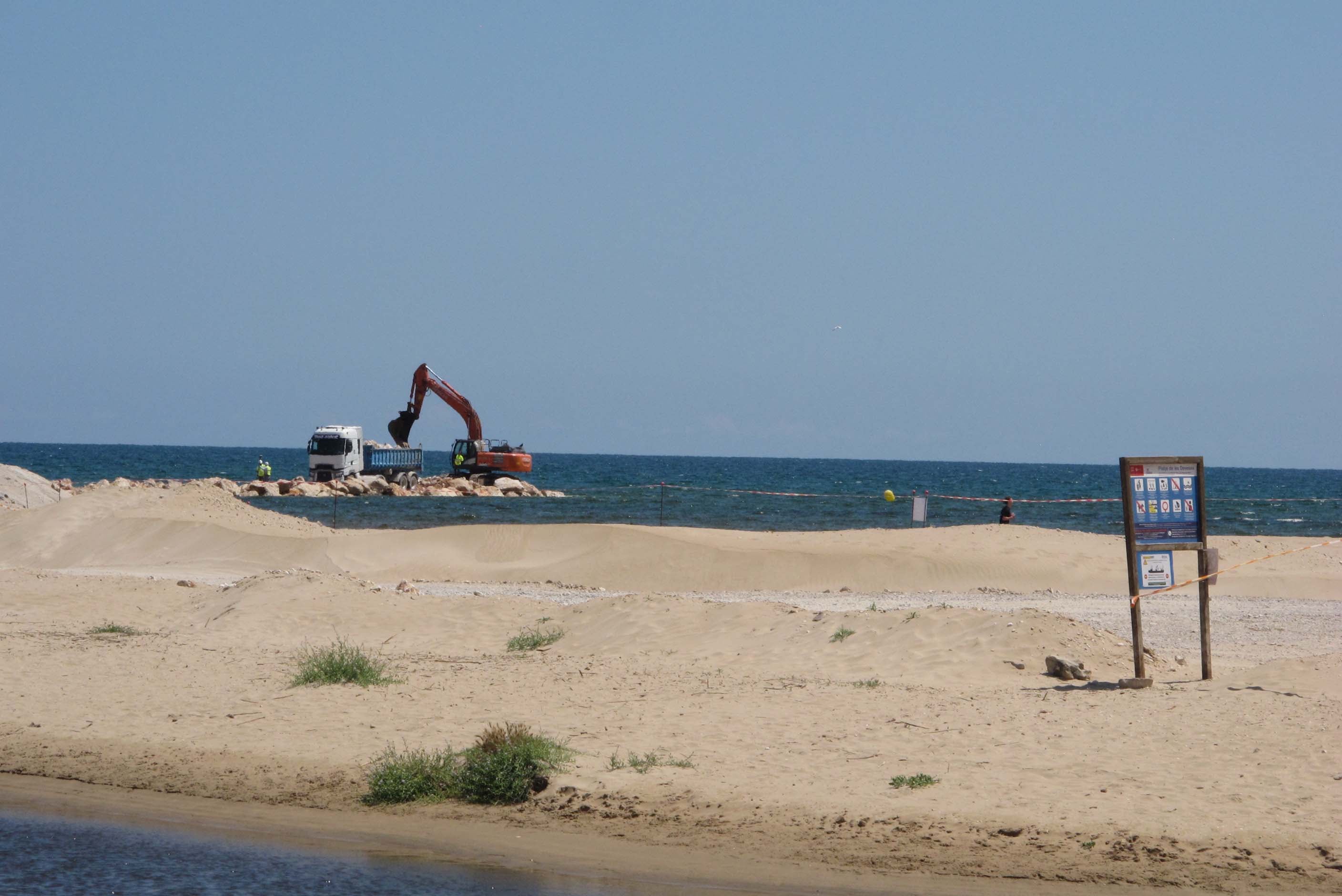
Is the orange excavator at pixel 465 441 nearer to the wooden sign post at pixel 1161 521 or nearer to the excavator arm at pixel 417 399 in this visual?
the excavator arm at pixel 417 399

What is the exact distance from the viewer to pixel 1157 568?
11.0 m

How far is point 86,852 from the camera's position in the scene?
7.79 m

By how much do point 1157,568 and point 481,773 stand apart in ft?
20.0

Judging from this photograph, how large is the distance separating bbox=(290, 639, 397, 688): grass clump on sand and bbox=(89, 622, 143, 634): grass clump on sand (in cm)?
391

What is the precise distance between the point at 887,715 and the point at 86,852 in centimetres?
573

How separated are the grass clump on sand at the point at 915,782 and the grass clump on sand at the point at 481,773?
7.53 feet

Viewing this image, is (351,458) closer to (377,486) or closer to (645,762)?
(377,486)

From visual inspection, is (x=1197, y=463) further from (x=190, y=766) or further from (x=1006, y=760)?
(x=190, y=766)

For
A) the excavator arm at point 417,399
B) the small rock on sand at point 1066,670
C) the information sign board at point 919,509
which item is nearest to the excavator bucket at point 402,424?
the excavator arm at point 417,399

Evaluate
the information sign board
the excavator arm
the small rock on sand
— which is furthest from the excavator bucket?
the small rock on sand

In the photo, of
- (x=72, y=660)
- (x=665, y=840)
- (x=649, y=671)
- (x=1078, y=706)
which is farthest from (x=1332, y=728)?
(x=72, y=660)

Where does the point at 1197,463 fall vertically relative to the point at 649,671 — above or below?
above

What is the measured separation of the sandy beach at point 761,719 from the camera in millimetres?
7527

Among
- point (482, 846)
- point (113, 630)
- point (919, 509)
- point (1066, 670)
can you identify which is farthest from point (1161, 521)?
point (919, 509)
